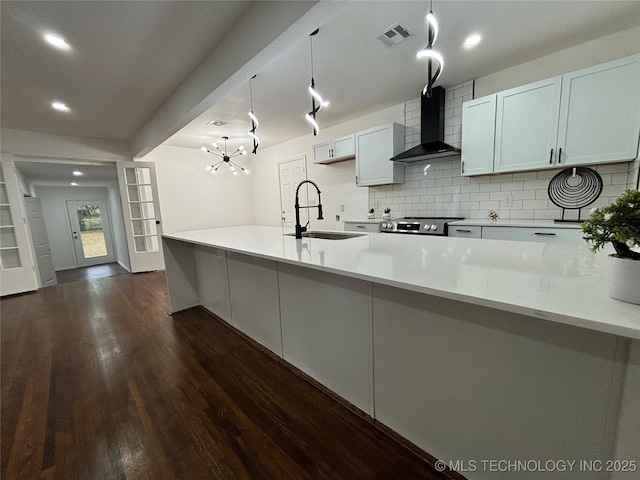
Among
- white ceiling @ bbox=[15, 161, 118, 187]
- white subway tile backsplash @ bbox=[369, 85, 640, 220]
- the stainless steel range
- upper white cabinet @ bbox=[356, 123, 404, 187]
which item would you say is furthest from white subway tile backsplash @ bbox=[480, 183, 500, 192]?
white ceiling @ bbox=[15, 161, 118, 187]

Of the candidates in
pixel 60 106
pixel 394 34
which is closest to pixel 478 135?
pixel 394 34

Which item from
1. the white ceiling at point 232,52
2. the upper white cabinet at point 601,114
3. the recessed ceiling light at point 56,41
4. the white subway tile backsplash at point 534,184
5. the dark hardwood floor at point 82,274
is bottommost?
the dark hardwood floor at point 82,274

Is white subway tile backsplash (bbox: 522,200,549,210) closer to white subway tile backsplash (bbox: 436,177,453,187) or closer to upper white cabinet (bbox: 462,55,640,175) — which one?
upper white cabinet (bbox: 462,55,640,175)

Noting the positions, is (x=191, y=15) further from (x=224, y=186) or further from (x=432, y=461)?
(x=224, y=186)

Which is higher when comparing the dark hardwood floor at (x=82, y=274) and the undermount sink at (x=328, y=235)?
the undermount sink at (x=328, y=235)

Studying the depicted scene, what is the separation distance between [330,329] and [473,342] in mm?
792

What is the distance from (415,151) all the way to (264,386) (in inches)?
120

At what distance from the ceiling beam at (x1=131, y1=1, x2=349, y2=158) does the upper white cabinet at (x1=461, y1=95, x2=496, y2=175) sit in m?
2.15

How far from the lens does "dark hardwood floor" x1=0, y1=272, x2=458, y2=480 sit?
1.21 meters

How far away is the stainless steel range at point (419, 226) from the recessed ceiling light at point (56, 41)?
3487 millimetres

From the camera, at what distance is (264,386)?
1.73 meters

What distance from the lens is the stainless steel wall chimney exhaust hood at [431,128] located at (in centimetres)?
321

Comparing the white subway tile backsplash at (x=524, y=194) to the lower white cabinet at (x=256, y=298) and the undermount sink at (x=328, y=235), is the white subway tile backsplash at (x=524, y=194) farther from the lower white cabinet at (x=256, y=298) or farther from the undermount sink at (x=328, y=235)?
the lower white cabinet at (x=256, y=298)

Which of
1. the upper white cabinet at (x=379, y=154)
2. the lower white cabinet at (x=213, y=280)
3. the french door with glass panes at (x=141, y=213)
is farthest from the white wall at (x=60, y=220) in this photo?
the upper white cabinet at (x=379, y=154)
